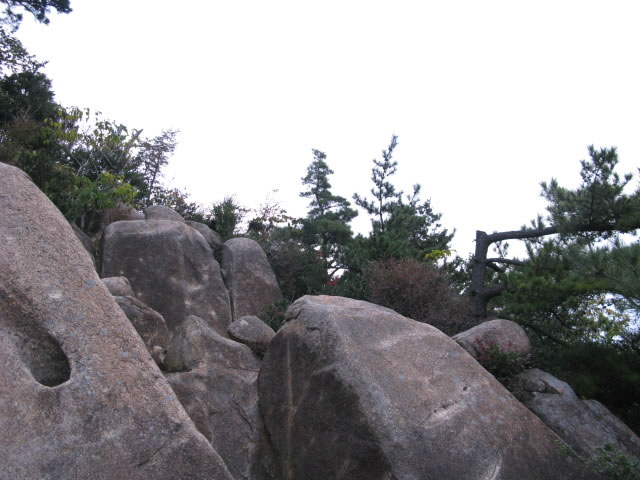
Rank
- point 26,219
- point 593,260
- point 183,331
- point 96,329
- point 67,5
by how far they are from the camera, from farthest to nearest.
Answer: point 67,5
point 183,331
point 593,260
point 26,219
point 96,329

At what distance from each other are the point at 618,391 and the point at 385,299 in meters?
4.70

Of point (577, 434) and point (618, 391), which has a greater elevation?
point (618, 391)

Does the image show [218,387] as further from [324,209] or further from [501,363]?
[324,209]

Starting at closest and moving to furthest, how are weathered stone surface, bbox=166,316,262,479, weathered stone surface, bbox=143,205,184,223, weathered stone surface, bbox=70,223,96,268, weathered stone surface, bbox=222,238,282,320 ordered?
weathered stone surface, bbox=166,316,262,479 < weathered stone surface, bbox=70,223,96,268 < weathered stone surface, bbox=222,238,282,320 < weathered stone surface, bbox=143,205,184,223

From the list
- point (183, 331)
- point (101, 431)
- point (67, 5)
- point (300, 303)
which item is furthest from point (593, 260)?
point (67, 5)

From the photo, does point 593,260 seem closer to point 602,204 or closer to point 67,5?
point 602,204

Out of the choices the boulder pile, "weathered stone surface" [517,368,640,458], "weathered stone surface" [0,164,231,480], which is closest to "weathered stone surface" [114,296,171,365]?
the boulder pile

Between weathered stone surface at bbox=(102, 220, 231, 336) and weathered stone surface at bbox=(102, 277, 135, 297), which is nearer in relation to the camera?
weathered stone surface at bbox=(102, 277, 135, 297)

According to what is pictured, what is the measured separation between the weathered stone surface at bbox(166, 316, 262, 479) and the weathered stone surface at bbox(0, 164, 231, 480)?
3.95 metres

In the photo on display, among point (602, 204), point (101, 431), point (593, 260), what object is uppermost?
point (602, 204)

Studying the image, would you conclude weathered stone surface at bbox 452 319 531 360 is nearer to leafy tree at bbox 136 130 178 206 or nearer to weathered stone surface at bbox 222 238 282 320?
weathered stone surface at bbox 222 238 282 320

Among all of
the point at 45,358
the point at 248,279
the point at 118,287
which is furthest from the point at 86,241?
the point at 45,358

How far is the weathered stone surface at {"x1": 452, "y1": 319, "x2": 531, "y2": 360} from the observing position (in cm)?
790

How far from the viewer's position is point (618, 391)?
743cm
